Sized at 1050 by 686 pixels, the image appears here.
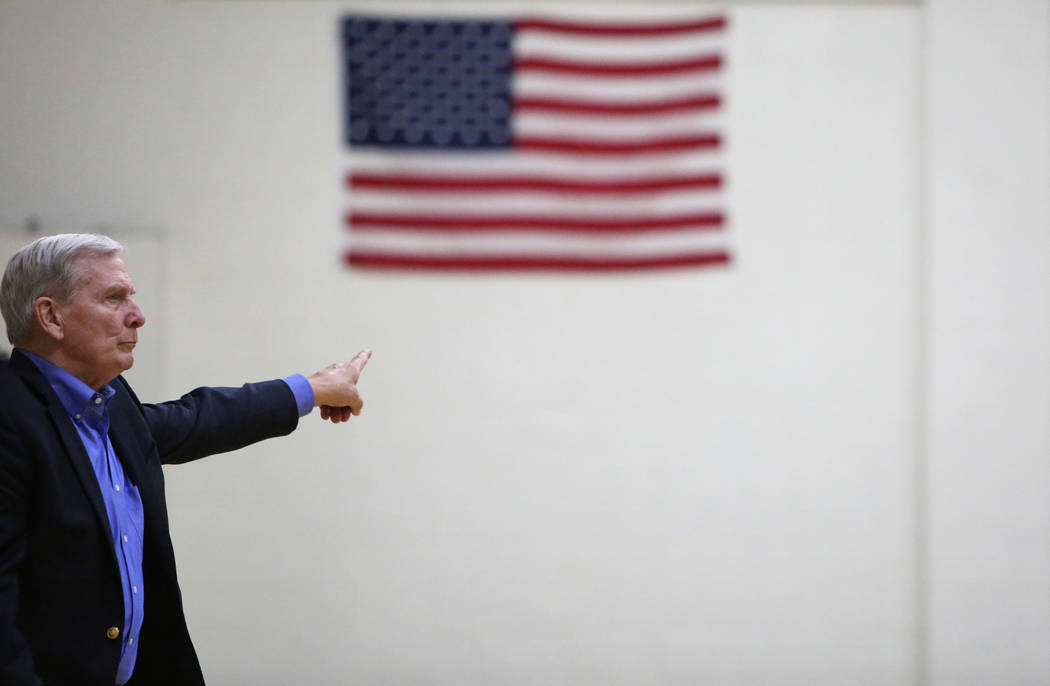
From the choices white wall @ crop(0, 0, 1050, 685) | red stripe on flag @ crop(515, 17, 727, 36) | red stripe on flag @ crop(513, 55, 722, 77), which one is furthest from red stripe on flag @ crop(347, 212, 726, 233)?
red stripe on flag @ crop(515, 17, 727, 36)

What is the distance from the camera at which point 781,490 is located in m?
3.65

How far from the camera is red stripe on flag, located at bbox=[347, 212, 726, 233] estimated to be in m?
3.58

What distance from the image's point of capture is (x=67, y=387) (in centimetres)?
167

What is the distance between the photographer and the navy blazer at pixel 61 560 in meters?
1.51

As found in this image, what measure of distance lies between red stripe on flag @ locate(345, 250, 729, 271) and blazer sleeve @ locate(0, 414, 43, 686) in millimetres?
2101

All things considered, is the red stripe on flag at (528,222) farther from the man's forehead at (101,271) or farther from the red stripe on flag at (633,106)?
the man's forehead at (101,271)

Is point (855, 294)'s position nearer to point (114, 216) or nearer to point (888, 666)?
point (888, 666)

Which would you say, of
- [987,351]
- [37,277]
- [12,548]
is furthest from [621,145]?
[12,548]

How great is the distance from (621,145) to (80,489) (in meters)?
2.50

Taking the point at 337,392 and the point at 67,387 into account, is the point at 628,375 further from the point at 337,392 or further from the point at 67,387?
the point at 67,387

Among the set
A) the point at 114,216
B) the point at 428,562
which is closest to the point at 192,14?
the point at 114,216

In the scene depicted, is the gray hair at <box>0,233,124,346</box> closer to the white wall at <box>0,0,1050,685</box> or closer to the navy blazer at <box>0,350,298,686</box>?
the navy blazer at <box>0,350,298,686</box>

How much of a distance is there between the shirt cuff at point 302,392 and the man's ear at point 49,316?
52cm

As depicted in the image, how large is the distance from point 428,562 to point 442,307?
0.95m
